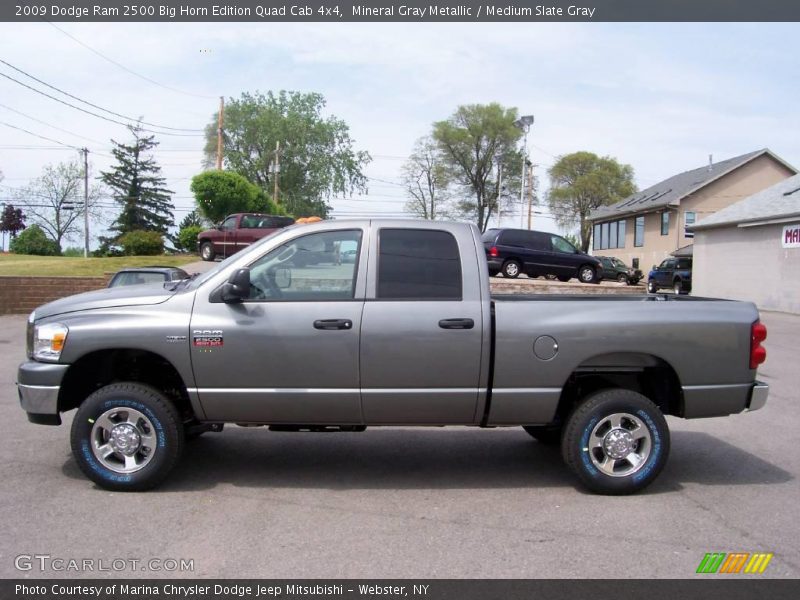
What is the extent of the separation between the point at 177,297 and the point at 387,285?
5.11 feet

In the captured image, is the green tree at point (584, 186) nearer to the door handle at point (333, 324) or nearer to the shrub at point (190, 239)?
the shrub at point (190, 239)

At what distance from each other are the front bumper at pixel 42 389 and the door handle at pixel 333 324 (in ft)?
6.12

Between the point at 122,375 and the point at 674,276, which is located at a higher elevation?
the point at 674,276

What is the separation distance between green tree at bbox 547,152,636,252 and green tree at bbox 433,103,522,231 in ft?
25.7

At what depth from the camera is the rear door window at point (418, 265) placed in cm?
535

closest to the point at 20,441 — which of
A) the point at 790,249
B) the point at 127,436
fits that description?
the point at 127,436

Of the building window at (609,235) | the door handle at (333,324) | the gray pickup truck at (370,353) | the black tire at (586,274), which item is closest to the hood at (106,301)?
the gray pickup truck at (370,353)

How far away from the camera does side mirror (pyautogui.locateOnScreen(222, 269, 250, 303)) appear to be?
5141 millimetres

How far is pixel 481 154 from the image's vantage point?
7281 cm

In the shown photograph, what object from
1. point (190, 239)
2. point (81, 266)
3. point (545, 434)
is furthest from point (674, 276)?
point (545, 434)

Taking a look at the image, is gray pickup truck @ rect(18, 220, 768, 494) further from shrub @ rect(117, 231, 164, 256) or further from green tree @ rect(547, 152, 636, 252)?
green tree @ rect(547, 152, 636, 252)

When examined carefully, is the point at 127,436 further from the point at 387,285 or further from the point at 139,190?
the point at 139,190

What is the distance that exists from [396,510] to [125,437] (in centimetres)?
205

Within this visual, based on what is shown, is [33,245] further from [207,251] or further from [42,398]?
[42,398]
